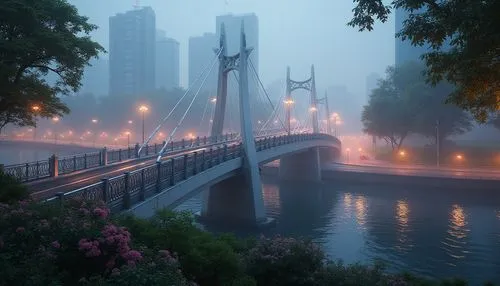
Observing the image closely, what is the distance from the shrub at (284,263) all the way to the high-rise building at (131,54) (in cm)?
12501

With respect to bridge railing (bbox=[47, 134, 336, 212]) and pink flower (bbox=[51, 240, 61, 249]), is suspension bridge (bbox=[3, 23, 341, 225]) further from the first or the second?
pink flower (bbox=[51, 240, 61, 249])

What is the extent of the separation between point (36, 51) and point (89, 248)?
12.2m

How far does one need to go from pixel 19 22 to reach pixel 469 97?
47.8ft

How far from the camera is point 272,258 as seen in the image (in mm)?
9117

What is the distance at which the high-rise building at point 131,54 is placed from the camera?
132 m

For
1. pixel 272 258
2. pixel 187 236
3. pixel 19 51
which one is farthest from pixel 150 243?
pixel 19 51

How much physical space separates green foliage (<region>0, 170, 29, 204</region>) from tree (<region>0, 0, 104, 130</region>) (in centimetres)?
689

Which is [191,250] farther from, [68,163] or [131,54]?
[131,54]

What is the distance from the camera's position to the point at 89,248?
A: 600 cm

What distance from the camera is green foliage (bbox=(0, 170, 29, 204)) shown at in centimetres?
921

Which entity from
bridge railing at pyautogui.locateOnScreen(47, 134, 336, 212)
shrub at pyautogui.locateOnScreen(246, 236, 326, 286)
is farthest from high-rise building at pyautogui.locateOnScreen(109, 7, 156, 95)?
shrub at pyautogui.locateOnScreen(246, 236, 326, 286)

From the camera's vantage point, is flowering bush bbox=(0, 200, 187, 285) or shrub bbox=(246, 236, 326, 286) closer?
flowering bush bbox=(0, 200, 187, 285)

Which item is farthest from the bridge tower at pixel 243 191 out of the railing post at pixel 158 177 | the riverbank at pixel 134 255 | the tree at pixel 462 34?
the riverbank at pixel 134 255

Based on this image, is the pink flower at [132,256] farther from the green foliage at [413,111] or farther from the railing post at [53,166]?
the green foliage at [413,111]
